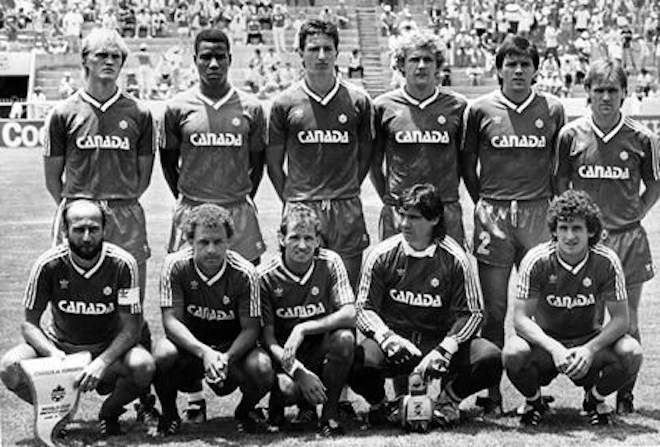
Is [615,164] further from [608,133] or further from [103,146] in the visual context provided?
[103,146]

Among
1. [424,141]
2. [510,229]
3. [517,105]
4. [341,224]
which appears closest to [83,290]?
[341,224]

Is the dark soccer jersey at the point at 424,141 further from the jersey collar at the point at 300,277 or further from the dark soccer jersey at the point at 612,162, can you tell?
the jersey collar at the point at 300,277

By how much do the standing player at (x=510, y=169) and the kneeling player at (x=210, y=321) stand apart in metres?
1.49

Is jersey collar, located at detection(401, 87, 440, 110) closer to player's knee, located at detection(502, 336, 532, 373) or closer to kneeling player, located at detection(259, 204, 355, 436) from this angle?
kneeling player, located at detection(259, 204, 355, 436)

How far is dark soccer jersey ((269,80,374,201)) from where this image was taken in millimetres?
6492

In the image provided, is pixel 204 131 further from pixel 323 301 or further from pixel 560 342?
pixel 560 342

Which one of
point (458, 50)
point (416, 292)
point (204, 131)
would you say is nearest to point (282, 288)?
point (416, 292)

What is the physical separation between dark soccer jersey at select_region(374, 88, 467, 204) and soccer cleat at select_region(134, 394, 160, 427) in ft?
6.00

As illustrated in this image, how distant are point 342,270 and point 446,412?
929 millimetres

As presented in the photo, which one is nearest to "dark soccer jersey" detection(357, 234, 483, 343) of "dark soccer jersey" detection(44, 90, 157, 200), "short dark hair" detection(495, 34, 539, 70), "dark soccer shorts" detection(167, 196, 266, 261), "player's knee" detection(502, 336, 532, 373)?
"player's knee" detection(502, 336, 532, 373)

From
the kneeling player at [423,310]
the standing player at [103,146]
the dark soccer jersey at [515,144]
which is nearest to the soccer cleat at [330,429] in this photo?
the kneeling player at [423,310]

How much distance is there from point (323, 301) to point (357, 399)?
3.01 feet

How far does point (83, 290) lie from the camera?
5699 mm

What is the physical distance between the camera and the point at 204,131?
6.37 metres
